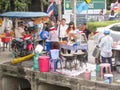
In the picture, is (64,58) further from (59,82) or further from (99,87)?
(99,87)

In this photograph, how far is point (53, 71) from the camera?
13.6 meters

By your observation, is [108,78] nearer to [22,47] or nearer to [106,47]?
[106,47]

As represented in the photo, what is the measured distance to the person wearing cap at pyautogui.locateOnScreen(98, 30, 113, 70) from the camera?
13.0 m

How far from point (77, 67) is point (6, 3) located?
24374 mm

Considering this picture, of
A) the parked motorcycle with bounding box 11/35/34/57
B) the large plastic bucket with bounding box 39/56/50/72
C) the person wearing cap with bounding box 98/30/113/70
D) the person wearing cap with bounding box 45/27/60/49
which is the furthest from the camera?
the parked motorcycle with bounding box 11/35/34/57

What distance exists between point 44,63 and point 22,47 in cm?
344

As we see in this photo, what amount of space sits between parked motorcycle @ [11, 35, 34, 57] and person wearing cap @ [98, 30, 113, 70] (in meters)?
4.38

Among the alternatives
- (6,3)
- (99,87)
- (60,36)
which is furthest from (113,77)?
(6,3)

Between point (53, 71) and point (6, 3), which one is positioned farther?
point (6, 3)

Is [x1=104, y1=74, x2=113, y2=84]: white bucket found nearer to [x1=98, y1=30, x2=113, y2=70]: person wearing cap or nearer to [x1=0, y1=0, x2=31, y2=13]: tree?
[x1=98, y1=30, x2=113, y2=70]: person wearing cap

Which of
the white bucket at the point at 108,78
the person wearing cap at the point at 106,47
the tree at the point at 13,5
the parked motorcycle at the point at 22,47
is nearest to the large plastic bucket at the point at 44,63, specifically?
the person wearing cap at the point at 106,47

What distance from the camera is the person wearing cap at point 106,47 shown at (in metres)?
13.0

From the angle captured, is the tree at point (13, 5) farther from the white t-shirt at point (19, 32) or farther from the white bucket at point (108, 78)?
the white bucket at point (108, 78)

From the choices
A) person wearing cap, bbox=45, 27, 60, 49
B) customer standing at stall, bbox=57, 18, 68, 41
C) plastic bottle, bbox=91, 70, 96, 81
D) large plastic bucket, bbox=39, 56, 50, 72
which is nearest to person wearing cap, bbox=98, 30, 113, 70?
plastic bottle, bbox=91, 70, 96, 81
